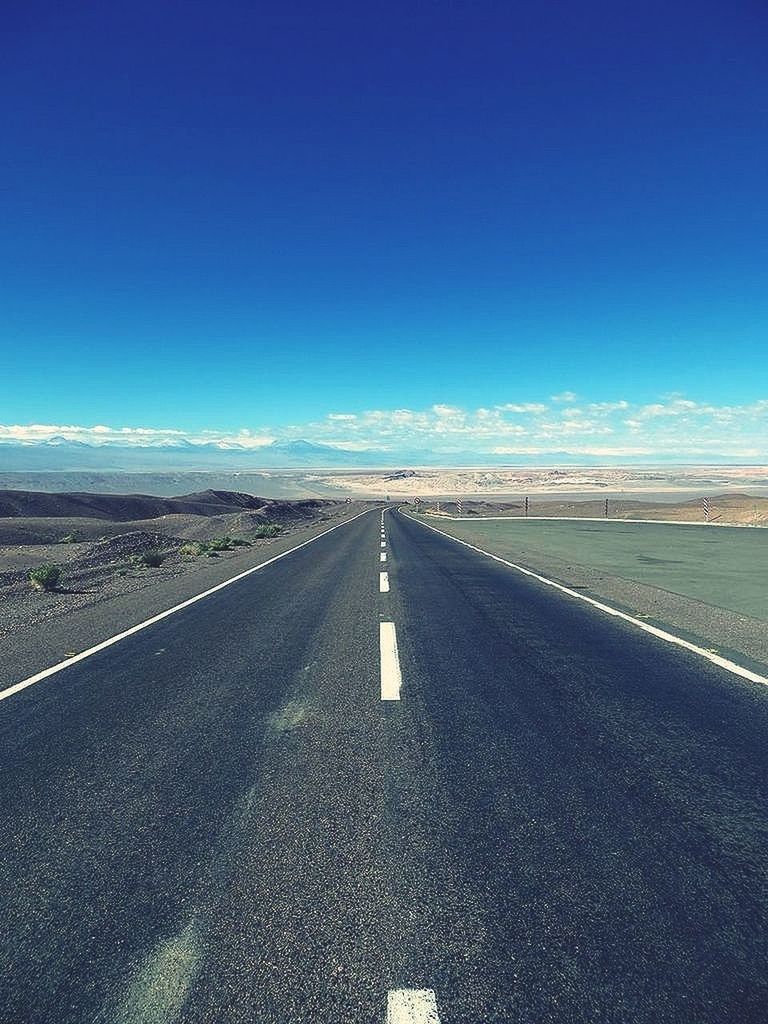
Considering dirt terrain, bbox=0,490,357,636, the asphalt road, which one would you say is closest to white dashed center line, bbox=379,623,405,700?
the asphalt road

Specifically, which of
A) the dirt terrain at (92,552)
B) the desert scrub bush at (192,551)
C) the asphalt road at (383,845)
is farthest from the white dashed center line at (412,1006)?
the desert scrub bush at (192,551)

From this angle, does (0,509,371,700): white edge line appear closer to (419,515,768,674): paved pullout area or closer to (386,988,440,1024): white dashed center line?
(386,988,440,1024): white dashed center line

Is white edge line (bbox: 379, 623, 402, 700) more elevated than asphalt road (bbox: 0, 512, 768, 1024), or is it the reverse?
asphalt road (bbox: 0, 512, 768, 1024)

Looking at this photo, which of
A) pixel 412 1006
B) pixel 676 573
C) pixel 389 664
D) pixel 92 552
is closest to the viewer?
pixel 412 1006

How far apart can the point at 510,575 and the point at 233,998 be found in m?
13.0

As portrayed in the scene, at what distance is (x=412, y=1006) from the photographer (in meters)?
2.07

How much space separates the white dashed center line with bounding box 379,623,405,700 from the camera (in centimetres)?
573

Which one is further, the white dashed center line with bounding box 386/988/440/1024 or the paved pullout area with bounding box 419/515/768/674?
the paved pullout area with bounding box 419/515/768/674

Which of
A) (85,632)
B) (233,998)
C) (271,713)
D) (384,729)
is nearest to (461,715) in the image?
(384,729)

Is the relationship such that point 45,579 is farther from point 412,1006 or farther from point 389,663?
point 412,1006

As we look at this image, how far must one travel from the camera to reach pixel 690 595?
11.5 metres

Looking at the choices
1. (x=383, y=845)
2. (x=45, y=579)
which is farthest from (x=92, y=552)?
(x=383, y=845)

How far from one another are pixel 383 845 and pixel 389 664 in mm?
3579

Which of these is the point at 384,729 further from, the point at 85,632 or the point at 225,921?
the point at 85,632
